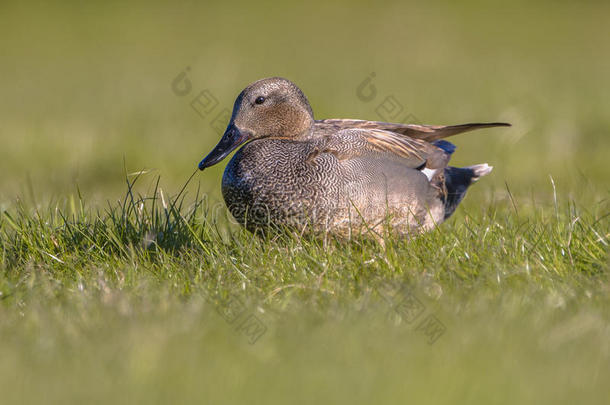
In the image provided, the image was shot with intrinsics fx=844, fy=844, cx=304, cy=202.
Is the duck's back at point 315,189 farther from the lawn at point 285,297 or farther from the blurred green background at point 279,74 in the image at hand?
the blurred green background at point 279,74

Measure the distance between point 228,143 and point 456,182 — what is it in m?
1.60

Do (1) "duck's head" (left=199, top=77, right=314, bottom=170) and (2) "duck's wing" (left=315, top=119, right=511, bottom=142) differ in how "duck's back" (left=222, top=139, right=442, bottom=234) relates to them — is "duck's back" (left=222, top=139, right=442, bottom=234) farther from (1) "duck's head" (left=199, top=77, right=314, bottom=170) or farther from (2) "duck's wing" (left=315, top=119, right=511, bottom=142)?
(2) "duck's wing" (left=315, top=119, right=511, bottom=142)

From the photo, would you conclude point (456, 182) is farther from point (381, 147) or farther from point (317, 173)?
point (317, 173)

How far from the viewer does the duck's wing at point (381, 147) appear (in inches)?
189

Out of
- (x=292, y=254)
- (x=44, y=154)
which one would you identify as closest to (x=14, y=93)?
(x=44, y=154)

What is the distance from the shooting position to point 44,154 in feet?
30.4

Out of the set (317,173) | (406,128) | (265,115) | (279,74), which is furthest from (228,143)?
(279,74)

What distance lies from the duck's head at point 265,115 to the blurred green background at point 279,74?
1.76 metres

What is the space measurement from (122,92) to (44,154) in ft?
12.2

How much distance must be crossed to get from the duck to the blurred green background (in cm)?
166

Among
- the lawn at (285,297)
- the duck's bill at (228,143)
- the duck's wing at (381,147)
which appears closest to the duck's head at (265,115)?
the duck's bill at (228,143)

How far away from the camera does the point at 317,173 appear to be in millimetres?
4613

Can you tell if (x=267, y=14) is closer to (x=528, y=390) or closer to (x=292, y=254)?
(x=292, y=254)

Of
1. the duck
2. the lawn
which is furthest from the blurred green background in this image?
the duck
